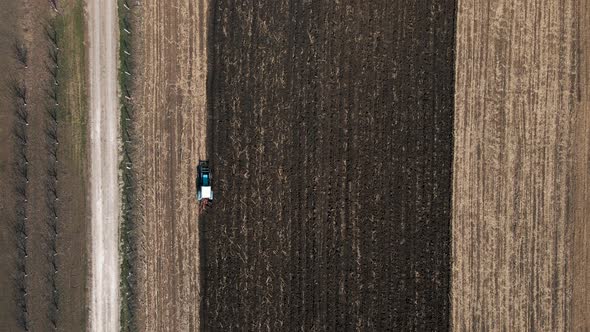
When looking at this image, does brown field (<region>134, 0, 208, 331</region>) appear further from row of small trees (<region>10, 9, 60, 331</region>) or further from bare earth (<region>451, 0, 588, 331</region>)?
bare earth (<region>451, 0, 588, 331</region>)

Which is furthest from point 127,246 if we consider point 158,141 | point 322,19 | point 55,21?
point 322,19

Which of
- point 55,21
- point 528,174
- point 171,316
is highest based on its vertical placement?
point 55,21

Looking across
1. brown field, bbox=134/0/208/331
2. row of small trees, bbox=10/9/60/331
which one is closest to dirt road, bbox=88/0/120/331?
brown field, bbox=134/0/208/331

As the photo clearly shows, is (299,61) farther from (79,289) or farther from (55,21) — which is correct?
(79,289)

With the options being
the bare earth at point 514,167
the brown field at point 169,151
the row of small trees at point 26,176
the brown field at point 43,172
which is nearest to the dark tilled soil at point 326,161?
the brown field at point 169,151

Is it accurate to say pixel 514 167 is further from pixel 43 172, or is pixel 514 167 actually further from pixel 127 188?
pixel 43 172

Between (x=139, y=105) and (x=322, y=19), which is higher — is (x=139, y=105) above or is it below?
below

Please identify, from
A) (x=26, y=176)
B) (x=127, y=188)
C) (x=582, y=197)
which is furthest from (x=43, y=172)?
(x=582, y=197)
